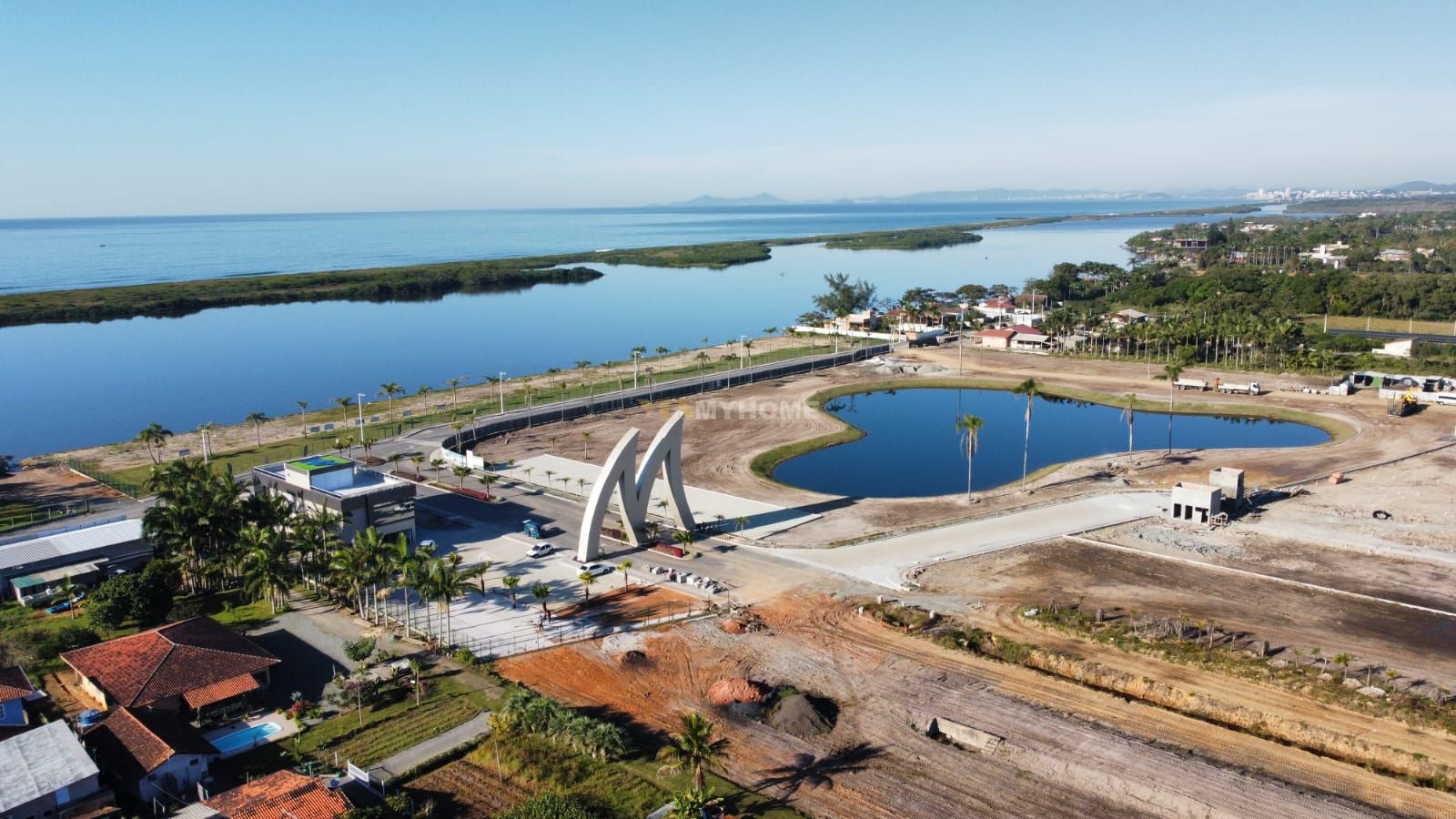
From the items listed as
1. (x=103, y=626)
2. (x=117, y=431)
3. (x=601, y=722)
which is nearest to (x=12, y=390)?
(x=117, y=431)

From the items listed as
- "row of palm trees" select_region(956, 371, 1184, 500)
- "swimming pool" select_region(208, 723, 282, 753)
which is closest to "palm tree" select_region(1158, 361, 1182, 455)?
"row of palm trees" select_region(956, 371, 1184, 500)

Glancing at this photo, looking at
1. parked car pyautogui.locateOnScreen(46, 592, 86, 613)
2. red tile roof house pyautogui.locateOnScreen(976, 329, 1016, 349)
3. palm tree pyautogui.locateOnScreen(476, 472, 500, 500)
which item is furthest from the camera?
red tile roof house pyautogui.locateOnScreen(976, 329, 1016, 349)

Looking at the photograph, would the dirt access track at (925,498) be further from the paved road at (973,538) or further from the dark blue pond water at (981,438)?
the dark blue pond water at (981,438)

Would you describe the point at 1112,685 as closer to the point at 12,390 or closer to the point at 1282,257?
the point at 12,390

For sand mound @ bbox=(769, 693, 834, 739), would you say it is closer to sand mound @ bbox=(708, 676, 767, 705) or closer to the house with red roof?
sand mound @ bbox=(708, 676, 767, 705)

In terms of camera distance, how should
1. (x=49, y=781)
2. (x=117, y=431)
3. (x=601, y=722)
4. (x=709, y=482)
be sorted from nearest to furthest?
(x=49, y=781), (x=601, y=722), (x=709, y=482), (x=117, y=431)

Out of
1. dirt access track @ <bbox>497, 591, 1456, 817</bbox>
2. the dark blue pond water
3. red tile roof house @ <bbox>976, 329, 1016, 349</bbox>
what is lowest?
the dark blue pond water

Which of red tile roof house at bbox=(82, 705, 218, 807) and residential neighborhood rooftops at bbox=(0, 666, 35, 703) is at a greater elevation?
residential neighborhood rooftops at bbox=(0, 666, 35, 703)
